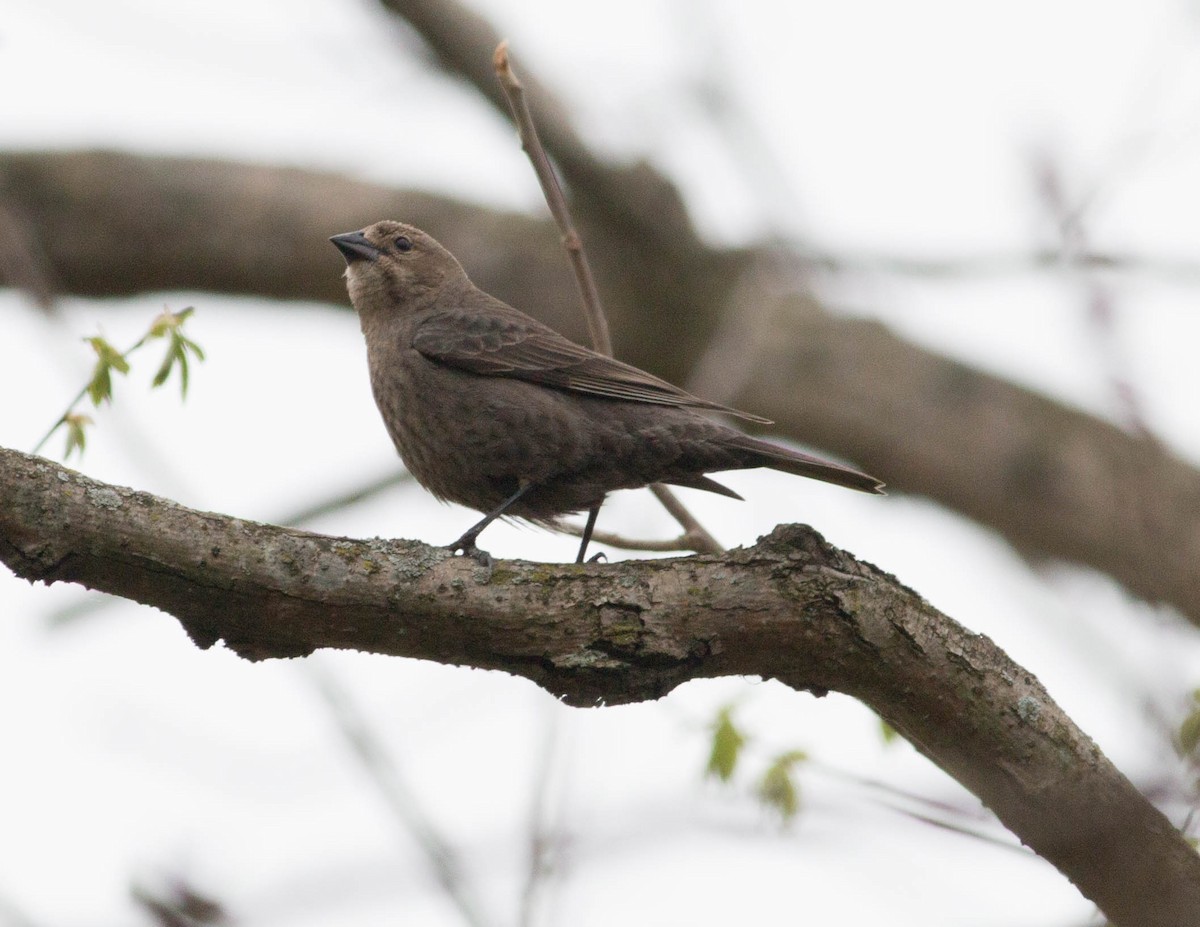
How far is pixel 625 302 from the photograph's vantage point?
1000 centimetres

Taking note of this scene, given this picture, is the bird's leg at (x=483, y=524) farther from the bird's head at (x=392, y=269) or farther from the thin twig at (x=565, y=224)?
the bird's head at (x=392, y=269)

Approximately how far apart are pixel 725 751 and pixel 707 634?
1.32m

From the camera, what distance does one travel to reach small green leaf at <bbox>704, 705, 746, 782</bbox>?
497 cm

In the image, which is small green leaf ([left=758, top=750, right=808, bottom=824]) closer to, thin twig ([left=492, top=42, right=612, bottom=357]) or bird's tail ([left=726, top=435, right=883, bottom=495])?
bird's tail ([left=726, top=435, right=883, bottom=495])

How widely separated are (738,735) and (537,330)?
2.03 metres

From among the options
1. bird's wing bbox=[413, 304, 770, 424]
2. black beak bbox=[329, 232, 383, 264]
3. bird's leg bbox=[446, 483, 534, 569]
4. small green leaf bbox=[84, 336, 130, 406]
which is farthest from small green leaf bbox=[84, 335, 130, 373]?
black beak bbox=[329, 232, 383, 264]

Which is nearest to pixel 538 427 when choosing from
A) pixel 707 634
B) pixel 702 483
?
pixel 702 483

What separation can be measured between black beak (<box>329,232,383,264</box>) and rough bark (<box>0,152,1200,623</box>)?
275cm

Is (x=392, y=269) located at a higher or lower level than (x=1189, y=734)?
higher

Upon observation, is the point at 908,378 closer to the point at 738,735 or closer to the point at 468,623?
the point at 738,735

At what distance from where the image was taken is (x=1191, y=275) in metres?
6.03

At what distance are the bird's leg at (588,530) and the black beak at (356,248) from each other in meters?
1.82

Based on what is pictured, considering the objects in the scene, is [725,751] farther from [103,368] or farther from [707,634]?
[103,368]

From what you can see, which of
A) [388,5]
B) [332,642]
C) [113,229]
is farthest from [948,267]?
[113,229]
